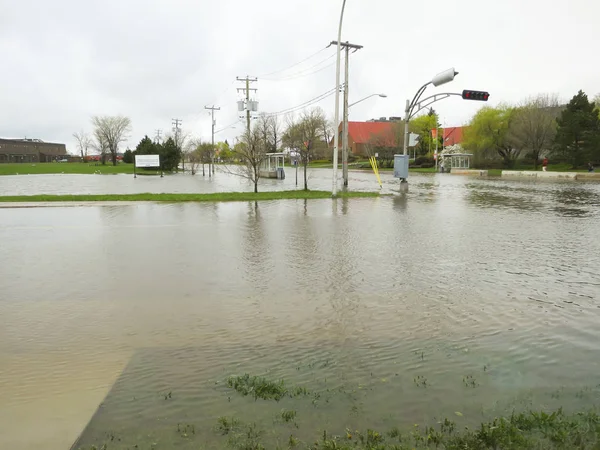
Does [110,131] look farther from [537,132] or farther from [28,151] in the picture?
[537,132]

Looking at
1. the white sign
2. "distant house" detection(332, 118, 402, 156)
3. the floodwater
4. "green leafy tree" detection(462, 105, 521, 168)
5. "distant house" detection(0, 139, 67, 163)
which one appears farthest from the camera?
"distant house" detection(0, 139, 67, 163)

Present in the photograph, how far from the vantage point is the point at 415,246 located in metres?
11.1

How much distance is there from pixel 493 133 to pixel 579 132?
15374 mm

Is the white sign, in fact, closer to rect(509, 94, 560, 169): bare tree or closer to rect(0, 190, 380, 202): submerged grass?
rect(0, 190, 380, 202): submerged grass

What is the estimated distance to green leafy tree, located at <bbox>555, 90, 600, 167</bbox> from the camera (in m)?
52.8

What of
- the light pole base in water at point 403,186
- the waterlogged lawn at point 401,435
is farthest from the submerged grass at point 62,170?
the waterlogged lawn at point 401,435

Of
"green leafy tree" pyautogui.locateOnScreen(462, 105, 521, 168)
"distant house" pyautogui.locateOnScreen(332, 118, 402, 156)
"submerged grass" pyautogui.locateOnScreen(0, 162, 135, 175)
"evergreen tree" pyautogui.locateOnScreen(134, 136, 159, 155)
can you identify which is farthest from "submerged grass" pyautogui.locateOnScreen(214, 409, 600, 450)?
"distant house" pyautogui.locateOnScreen(332, 118, 402, 156)

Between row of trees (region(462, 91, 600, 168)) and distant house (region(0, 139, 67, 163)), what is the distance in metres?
120

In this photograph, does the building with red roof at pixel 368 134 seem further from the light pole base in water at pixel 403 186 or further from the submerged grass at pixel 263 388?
the submerged grass at pixel 263 388

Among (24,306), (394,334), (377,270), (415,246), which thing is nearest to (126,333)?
(24,306)

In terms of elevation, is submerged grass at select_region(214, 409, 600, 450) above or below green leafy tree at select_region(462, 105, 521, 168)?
below

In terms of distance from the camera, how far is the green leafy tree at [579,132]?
5280 cm

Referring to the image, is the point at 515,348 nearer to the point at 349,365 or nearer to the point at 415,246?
the point at 349,365

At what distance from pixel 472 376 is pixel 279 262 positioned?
544 centimetres
